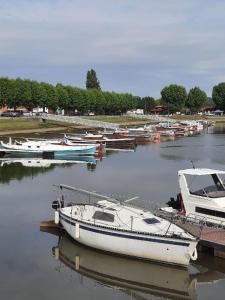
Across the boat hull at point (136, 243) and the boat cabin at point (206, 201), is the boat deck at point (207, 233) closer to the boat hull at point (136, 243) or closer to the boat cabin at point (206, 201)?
the boat cabin at point (206, 201)

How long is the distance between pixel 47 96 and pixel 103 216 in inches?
5421

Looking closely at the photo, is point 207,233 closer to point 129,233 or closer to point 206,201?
point 206,201

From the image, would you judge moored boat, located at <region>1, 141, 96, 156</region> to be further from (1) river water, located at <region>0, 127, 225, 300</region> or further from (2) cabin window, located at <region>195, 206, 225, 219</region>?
(2) cabin window, located at <region>195, 206, 225, 219</region>

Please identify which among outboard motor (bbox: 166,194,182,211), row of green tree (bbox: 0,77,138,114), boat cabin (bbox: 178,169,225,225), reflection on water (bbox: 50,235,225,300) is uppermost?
row of green tree (bbox: 0,77,138,114)

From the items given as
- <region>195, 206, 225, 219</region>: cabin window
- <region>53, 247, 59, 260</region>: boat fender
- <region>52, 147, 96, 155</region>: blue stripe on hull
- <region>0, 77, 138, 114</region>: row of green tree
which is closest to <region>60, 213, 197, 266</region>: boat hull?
<region>53, 247, 59, 260</region>: boat fender

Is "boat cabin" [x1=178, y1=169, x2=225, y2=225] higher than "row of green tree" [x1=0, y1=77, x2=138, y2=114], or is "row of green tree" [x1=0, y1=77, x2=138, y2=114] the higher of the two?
"row of green tree" [x1=0, y1=77, x2=138, y2=114]

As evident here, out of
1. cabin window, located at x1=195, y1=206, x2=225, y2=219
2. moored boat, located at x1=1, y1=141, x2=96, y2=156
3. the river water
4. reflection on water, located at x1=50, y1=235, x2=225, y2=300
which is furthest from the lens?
moored boat, located at x1=1, y1=141, x2=96, y2=156

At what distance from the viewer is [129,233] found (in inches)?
974

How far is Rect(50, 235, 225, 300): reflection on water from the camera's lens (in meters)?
22.4

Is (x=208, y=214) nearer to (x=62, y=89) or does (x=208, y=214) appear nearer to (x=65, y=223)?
(x=65, y=223)

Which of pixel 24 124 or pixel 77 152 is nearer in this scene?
pixel 77 152

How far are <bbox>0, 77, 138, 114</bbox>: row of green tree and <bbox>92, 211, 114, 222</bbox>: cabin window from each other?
403 feet

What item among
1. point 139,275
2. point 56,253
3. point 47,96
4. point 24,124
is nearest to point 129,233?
point 139,275

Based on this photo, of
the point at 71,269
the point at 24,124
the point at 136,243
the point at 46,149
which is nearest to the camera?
the point at 136,243
